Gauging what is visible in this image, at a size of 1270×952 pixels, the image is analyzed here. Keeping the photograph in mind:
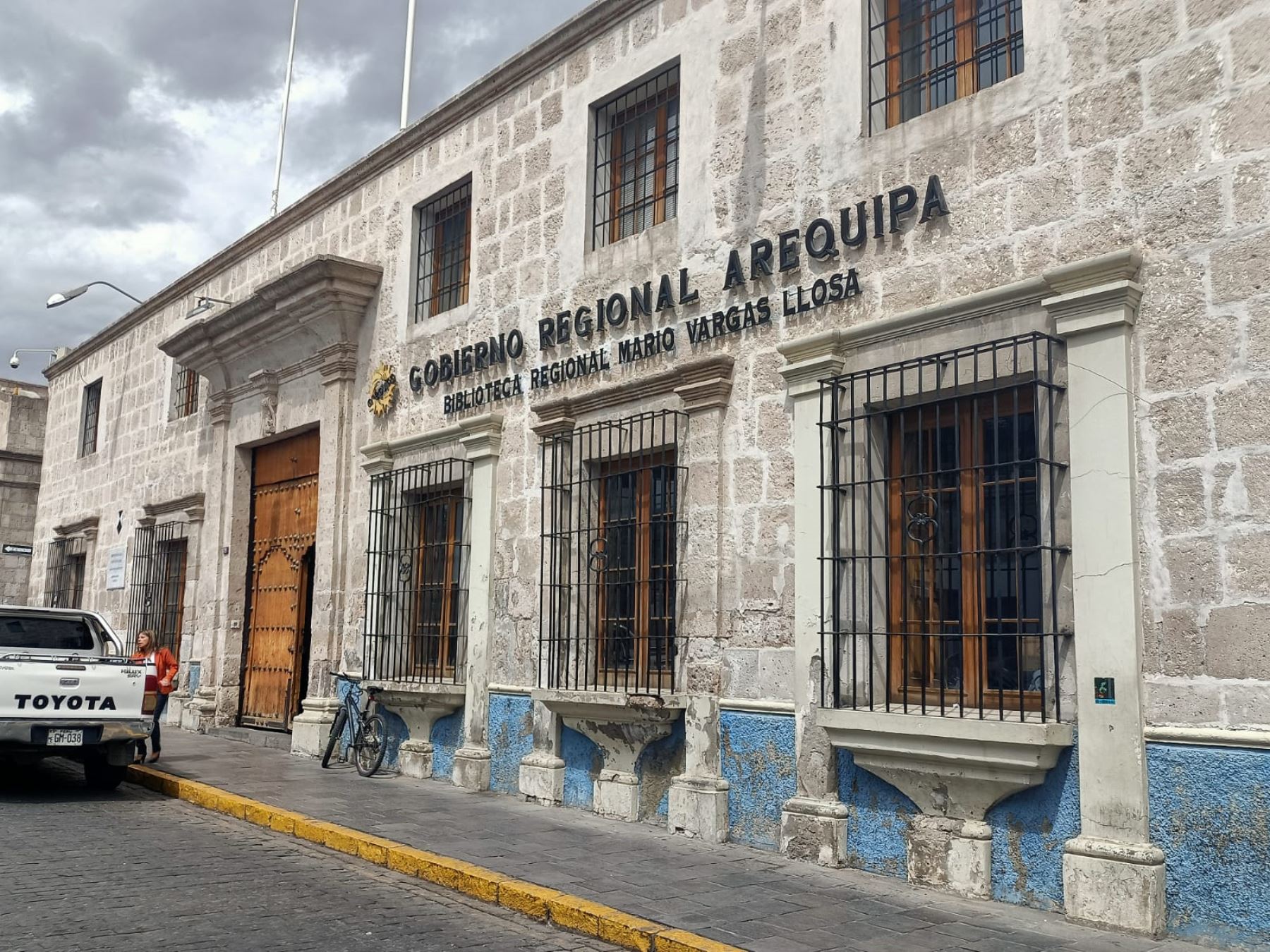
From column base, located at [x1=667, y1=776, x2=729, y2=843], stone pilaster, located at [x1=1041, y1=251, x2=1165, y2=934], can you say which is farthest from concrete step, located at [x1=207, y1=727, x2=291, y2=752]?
stone pilaster, located at [x1=1041, y1=251, x2=1165, y2=934]

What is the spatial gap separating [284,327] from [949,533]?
28.9 ft

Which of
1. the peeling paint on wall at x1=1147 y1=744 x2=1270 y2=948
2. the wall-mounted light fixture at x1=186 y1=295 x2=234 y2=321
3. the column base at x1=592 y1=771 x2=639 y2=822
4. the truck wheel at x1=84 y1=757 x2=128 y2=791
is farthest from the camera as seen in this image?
the wall-mounted light fixture at x1=186 y1=295 x2=234 y2=321

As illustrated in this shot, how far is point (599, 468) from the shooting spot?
9.29 meters

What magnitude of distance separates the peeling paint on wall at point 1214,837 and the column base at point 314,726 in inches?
328

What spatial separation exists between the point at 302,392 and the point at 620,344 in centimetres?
555

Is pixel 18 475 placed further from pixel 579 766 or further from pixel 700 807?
pixel 700 807

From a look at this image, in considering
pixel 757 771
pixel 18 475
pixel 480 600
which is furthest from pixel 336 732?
pixel 18 475

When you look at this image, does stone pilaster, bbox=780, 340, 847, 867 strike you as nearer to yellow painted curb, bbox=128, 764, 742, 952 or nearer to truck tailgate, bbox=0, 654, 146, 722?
yellow painted curb, bbox=128, 764, 742, 952

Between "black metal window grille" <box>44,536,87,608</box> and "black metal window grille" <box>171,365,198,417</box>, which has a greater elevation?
"black metal window grille" <box>171,365,198,417</box>

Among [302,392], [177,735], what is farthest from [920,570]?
[177,735]

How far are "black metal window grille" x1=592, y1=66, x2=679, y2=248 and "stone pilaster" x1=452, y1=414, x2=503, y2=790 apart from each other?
6.55ft

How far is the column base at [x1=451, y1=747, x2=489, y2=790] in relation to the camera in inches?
386

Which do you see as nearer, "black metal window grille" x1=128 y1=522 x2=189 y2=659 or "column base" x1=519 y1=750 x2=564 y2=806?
"column base" x1=519 y1=750 x2=564 y2=806

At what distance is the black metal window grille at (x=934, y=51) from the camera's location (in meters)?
6.83
